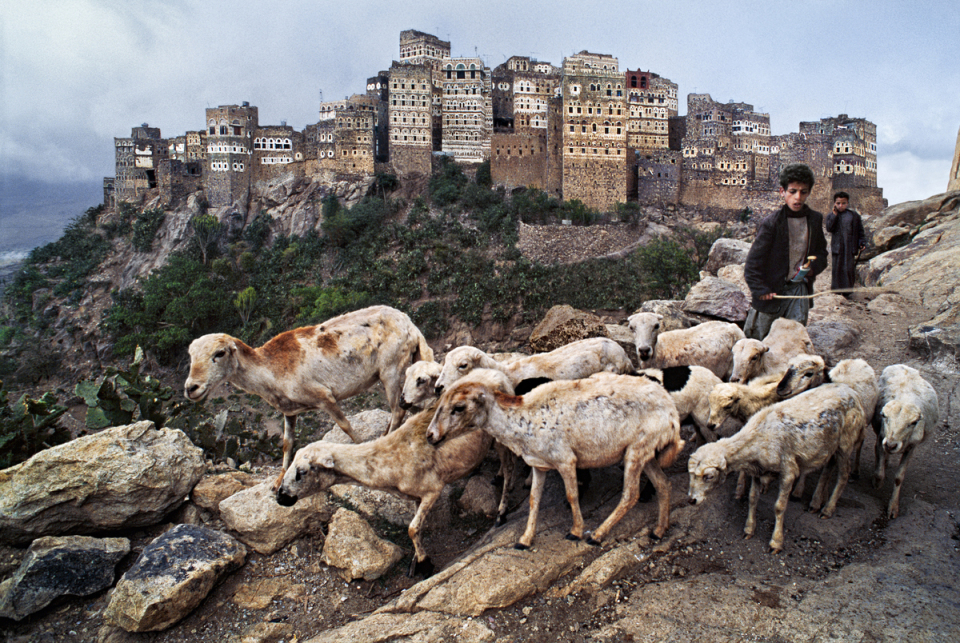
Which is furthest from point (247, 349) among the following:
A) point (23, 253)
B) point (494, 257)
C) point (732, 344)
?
point (23, 253)

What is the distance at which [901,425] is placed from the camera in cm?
495

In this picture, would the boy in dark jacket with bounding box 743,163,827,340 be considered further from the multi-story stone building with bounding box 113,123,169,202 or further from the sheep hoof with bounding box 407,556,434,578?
the multi-story stone building with bounding box 113,123,169,202

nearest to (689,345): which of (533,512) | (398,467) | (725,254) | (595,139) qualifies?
(533,512)

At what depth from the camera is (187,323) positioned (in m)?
39.3

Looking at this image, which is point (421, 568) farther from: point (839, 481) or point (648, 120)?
point (648, 120)

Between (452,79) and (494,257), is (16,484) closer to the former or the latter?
(494,257)

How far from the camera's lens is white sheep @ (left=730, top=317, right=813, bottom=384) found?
20.5 ft

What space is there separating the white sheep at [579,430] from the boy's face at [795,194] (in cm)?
339

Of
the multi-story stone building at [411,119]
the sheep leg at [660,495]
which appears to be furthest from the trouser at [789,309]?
the multi-story stone building at [411,119]

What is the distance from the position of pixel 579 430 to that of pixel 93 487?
14.8 ft

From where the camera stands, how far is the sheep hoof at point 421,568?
466 cm

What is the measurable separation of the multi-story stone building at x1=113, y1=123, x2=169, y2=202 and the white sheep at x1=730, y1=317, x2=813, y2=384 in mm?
65053

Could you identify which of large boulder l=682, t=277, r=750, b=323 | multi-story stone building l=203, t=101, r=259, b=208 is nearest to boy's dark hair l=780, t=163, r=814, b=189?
large boulder l=682, t=277, r=750, b=323

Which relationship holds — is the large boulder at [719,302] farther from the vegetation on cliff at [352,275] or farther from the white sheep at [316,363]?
the vegetation on cliff at [352,275]
